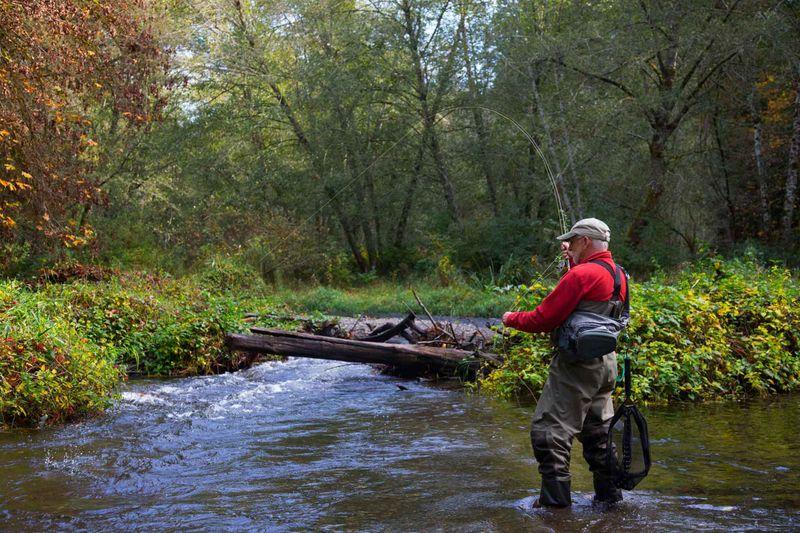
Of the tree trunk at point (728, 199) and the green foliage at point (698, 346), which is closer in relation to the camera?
the green foliage at point (698, 346)

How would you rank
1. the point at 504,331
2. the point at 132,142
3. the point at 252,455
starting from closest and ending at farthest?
the point at 252,455, the point at 504,331, the point at 132,142

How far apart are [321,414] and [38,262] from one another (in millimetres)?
11568

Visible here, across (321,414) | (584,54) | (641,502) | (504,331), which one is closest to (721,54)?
(584,54)

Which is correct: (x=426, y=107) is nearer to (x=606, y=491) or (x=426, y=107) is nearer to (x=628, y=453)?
(x=606, y=491)

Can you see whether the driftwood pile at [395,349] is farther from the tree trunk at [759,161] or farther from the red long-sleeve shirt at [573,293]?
the tree trunk at [759,161]

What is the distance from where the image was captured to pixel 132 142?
72.4 ft

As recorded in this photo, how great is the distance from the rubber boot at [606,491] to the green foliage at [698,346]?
3.34 metres

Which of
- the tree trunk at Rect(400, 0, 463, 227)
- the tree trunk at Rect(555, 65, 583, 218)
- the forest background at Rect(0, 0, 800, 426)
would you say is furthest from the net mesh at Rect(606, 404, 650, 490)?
the tree trunk at Rect(400, 0, 463, 227)

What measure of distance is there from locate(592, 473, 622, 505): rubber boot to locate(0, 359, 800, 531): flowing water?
94 mm

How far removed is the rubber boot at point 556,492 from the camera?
187 inches

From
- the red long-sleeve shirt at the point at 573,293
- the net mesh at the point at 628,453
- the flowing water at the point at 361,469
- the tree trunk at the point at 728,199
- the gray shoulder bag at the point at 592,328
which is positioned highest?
the tree trunk at the point at 728,199

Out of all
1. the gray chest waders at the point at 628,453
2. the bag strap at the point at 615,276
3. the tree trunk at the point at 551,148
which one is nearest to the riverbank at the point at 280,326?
the gray chest waders at the point at 628,453

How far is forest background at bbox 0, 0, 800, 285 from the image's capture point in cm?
1931

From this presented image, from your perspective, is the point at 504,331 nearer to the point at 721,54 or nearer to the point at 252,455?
the point at 252,455
